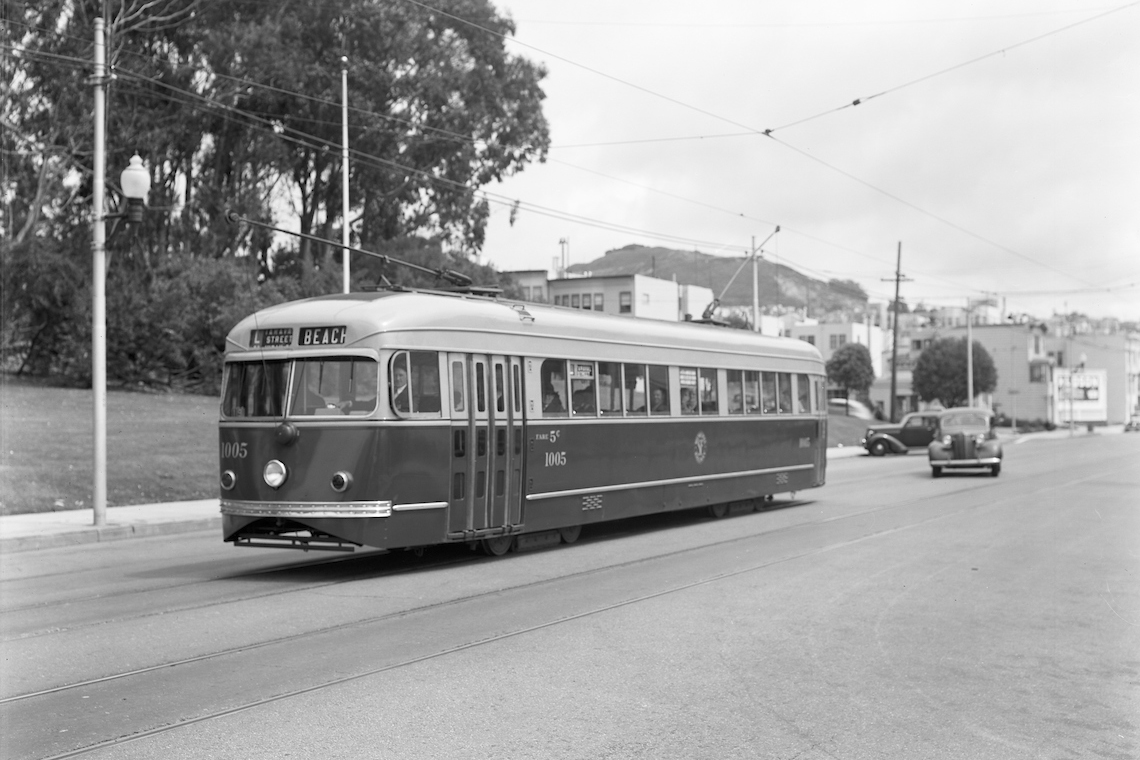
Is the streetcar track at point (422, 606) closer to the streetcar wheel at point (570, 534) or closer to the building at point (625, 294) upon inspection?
the streetcar wheel at point (570, 534)

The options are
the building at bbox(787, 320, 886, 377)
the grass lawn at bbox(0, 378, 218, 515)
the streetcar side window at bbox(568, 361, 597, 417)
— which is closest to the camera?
the streetcar side window at bbox(568, 361, 597, 417)

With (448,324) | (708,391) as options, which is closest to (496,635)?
(448,324)

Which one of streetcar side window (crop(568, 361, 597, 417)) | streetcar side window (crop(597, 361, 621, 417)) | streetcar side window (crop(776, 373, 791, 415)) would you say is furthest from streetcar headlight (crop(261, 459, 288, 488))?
streetcar side window (crop(776, 373, 791, 415))

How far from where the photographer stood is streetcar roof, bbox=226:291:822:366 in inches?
478

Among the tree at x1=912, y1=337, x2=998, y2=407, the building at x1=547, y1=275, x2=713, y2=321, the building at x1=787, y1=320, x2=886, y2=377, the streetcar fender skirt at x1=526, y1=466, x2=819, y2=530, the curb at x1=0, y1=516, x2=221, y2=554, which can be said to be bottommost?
the curb at x1=0, y1=516, x2=221, y2=554

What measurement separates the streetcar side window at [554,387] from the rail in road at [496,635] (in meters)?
1.83

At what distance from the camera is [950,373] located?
91.4m

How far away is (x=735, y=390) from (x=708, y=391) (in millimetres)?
1100

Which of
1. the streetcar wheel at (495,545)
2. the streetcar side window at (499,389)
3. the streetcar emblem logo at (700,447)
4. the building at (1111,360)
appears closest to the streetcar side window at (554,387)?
the streetcar side window at (499,389)

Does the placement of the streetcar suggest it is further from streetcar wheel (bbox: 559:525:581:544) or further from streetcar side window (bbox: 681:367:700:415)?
streetcar side window (bbox: 681:367:700:415)

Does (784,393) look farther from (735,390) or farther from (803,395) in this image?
(735,390)

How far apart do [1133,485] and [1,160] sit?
38.0m

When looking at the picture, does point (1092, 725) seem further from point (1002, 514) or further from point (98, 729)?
point (1002, 514)

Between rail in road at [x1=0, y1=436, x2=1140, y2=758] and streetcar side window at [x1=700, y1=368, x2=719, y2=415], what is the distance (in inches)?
90.8
